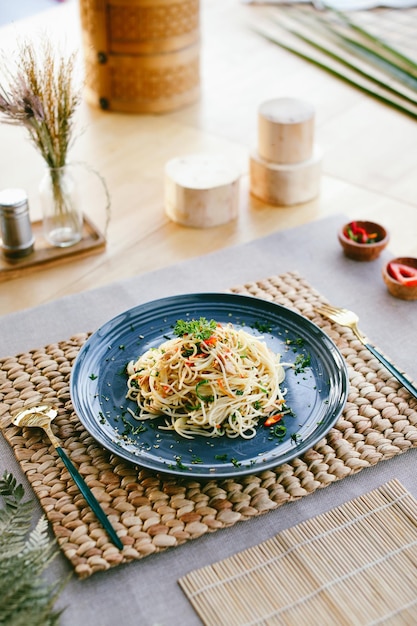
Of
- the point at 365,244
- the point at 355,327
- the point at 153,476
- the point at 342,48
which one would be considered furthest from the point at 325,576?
the point at 342,48

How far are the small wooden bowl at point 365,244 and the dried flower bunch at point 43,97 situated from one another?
40.9 inches

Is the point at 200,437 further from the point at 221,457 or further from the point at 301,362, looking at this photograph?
the point at 301,362

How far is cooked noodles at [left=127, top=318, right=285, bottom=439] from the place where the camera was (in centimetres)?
182

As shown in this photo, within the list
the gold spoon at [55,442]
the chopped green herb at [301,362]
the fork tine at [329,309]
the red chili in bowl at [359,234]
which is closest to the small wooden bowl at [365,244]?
the red chili in bowl at [359,234]

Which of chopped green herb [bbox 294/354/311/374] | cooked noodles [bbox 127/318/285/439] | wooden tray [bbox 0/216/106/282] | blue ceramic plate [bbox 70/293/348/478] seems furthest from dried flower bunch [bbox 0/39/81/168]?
chopped green herb [bbox 294/354/311/374]

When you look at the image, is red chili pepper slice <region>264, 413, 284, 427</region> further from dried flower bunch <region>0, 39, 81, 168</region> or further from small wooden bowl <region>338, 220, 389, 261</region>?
dried flower bunch <region>0, 39, 81, 168</region>

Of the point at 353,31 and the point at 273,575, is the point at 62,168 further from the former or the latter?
the point at 353,31

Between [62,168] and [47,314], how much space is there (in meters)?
0.54

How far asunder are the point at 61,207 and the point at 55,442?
3.70 feet

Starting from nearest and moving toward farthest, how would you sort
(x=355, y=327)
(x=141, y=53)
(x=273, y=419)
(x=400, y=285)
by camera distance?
(x=273, y=419) < (x=355, y=327) < (x=400, y=285) < (x=141, y=53)

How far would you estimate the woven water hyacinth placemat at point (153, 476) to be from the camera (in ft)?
5.49

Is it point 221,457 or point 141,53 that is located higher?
point 141,53

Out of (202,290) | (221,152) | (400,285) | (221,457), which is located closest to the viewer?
(221,457)

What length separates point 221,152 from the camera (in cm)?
354
